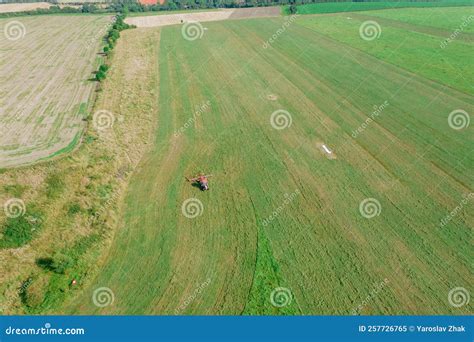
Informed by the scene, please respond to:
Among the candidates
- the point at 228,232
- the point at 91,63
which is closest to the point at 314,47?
the point at 91,63

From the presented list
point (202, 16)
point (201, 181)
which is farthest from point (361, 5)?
point (201, 181)

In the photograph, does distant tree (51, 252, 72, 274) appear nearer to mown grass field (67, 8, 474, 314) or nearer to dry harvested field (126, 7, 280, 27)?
mown grass field (67, 8, 474, 314)

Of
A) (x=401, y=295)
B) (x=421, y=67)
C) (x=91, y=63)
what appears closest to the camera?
(x=401, y=295)

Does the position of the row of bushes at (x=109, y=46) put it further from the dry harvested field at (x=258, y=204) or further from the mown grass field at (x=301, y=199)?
the mown grass field at (x=301, y=199)

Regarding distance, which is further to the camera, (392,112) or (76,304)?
(392,112)

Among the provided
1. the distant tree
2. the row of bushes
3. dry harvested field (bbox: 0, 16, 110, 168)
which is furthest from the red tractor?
the row of bushes

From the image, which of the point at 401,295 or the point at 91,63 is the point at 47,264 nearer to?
the point at 401,295

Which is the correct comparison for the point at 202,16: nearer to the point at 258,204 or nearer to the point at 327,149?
the point at 327,149
